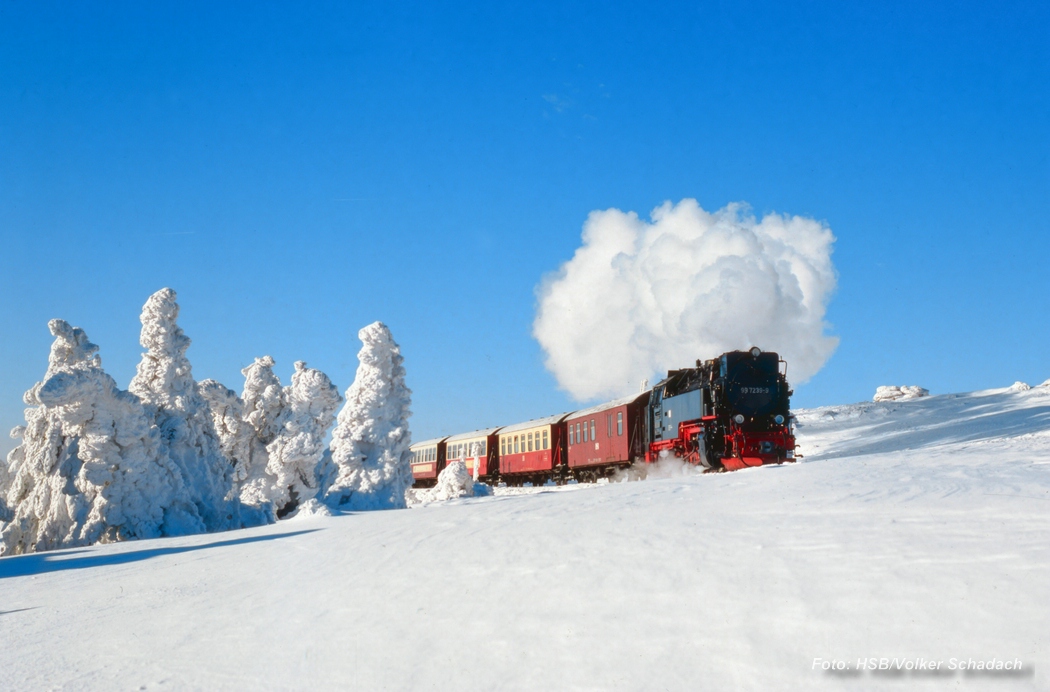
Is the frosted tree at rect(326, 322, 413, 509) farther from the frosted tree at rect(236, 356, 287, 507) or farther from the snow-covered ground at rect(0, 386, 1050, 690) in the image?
the snow-covered ground at rect(0, 386, 1050, 690)

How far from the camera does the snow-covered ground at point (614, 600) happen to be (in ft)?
20.4

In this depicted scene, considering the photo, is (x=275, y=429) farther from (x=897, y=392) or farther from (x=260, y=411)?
(x=897, y=392)

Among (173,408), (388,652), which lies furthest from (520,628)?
(173,408)

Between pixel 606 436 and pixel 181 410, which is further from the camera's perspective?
pixel 606 436

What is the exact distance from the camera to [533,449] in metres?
39.7

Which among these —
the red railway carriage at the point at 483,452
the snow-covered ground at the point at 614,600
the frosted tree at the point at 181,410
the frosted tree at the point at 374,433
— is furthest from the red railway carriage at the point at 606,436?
the snow-covered ground at the point at 614,600

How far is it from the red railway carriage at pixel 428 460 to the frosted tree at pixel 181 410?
22.1m

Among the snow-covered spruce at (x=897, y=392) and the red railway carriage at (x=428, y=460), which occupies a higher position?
the snow-covered spruce at (x=897, y=392)

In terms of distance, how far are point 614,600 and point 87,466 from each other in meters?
17.5

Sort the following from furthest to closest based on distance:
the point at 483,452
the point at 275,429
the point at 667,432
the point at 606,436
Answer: the point at 483,452, the point at 275,429, the point at 606,436, the point at 667,432

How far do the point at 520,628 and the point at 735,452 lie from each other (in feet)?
57.8

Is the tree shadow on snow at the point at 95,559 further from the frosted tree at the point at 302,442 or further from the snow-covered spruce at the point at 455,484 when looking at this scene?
the frosted tree at the point at 302,442

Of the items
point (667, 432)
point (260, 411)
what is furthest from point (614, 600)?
point (260, 411)

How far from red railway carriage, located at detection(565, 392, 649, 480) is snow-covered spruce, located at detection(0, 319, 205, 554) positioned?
16.4 meters
